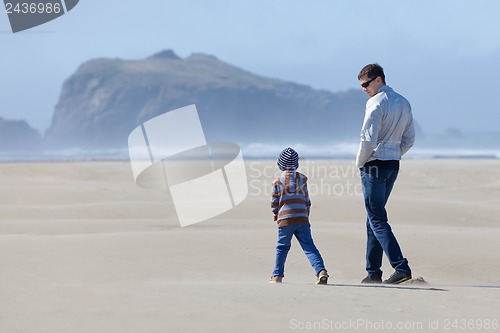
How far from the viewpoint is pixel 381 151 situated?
6125mm

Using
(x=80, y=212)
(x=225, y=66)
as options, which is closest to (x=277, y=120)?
(x=225, y=66)

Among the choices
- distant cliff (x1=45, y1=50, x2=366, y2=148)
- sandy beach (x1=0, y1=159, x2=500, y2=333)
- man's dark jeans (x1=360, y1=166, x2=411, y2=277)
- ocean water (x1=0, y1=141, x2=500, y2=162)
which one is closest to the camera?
sandy beach (x1=0, y1=159, x2=500, y2=333)

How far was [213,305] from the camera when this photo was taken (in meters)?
4.80

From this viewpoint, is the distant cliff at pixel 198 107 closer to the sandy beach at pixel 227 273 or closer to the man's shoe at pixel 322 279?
the sandy beach at pixel 227 273

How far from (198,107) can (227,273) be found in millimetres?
125983

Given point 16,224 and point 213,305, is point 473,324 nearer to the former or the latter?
point 213,305

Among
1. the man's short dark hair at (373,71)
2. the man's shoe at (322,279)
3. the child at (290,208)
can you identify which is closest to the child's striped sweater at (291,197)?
the child at (290,208)

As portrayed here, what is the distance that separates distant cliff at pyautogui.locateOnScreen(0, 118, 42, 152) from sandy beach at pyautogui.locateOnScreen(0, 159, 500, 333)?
333 feet

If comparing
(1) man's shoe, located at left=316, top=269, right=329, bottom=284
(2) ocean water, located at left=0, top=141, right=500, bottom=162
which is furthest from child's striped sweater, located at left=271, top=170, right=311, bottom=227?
(2) ocean water, located at left=0, top=141, right=500, bottom=162

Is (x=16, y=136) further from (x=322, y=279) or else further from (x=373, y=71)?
(x=322, y=279)

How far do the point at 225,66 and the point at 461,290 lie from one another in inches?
6841

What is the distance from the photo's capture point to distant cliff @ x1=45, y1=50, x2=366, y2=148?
132500 mm

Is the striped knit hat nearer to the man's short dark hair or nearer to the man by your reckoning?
the man

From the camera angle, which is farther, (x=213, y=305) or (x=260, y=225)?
(x=260, y=225)
